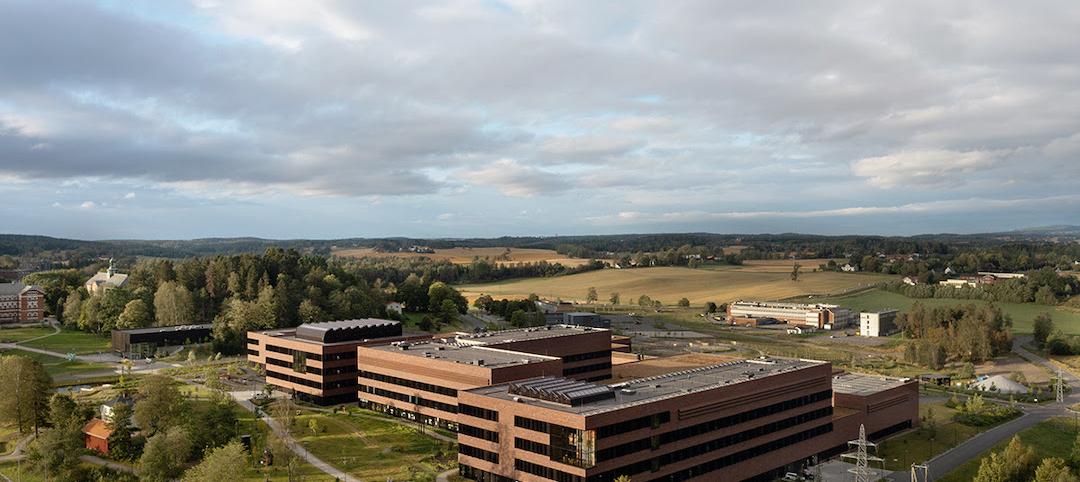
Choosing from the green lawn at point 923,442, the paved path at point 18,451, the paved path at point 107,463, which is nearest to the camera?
the paved path at point 107,463

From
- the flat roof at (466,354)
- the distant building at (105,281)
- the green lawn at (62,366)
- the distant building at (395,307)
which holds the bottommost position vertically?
the green lawn at (62,366)

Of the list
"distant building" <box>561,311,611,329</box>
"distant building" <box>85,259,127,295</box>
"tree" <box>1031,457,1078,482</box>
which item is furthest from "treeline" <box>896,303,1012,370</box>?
"distant building" <box>85,259,127,295</box>

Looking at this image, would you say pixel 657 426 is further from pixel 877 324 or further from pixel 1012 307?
pixel 1012 307

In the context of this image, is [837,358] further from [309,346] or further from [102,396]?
[102,396]

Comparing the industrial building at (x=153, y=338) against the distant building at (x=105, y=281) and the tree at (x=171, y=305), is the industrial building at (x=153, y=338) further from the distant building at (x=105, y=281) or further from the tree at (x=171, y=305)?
the distant building at (x=105, y=281)

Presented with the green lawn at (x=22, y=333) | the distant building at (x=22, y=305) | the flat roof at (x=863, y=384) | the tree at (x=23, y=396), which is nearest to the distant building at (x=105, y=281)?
the distant building at (x=22, y=305)

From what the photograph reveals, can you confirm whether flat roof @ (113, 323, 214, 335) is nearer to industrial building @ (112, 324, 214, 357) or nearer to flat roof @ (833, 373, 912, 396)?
industrial building @ (112, 324, 214, 357)

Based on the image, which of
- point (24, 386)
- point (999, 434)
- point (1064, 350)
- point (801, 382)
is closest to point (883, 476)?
point (801, 382)
